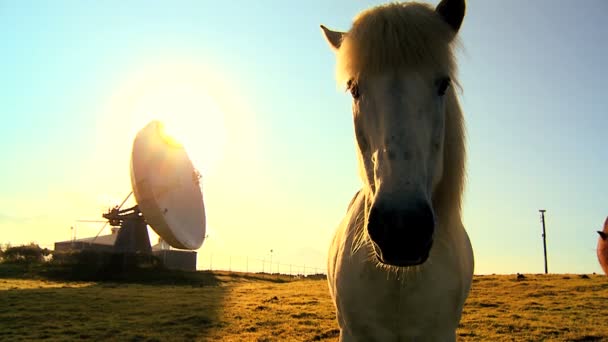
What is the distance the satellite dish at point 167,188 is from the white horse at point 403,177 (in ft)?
73.0

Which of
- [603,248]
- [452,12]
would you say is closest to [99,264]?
[603,248]

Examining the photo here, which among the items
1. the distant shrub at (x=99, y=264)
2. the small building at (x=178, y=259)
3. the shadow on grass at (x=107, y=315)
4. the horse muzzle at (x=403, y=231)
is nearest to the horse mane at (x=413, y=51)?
the horse muzzle at (x=403, y=231)

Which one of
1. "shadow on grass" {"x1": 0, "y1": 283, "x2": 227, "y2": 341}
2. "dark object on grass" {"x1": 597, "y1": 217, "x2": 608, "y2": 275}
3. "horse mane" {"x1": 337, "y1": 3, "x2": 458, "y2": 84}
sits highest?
"horse mane" {"x1": 337, "y1": 3, "x2": 458, "y2": 84}

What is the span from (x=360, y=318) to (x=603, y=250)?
7620mm

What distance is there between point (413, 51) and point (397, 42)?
0.31 ft

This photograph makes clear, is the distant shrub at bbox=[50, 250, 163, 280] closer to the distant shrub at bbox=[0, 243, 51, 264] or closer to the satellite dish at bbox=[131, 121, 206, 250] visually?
the distant shrub at bbox=[0, 243, 51, 264]

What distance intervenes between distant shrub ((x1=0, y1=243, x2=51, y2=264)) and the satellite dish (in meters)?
10.7

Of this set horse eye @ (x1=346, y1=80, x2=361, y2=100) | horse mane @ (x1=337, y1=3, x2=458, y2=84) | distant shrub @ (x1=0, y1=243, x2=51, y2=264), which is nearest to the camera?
horse mane @ (x1=337, y1=3, x2=458, y2=84)

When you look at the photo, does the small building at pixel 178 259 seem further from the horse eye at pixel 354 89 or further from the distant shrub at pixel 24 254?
the horse eye at pixel 354 89

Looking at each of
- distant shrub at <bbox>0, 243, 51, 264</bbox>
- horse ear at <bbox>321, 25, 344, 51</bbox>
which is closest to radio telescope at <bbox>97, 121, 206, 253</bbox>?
distant shrub at <bbox>0, 243, 51, 264</bbox>

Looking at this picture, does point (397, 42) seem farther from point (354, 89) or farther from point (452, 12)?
point (452, 12)

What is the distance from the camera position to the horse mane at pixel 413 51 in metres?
2.36

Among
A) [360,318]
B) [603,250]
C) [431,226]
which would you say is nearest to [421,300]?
[360,318]

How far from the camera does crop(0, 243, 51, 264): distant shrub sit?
30.0 meters
